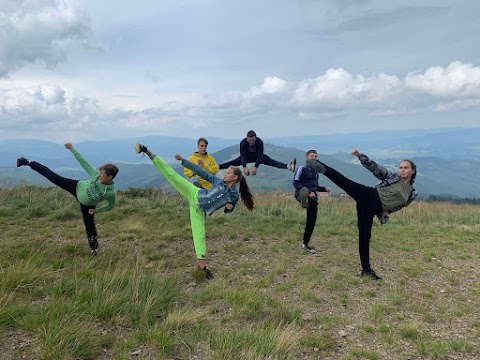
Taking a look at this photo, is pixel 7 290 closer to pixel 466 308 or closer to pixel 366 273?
pixel 366 273

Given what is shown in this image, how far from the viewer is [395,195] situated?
21.2ft

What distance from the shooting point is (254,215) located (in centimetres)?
1231

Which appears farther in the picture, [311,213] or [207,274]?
[311,213]

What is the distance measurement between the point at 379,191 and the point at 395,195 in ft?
1.03

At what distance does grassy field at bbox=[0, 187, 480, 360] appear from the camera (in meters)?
3.84

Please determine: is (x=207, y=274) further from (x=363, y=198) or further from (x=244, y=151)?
(x=244, y=151)

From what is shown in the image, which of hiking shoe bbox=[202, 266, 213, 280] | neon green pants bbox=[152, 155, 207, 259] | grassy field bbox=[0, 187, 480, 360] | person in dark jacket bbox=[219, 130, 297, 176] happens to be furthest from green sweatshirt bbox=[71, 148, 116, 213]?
person in dark jacket bbox=[219, 130, 297, 176]

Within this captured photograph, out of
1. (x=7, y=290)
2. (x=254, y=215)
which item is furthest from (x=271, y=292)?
(x=254, y=215)

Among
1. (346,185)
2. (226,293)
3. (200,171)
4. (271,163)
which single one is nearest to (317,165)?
(346,185)

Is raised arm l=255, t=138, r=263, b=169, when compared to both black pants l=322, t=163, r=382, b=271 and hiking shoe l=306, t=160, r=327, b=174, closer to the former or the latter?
hiking shoe l=306, t=160, r=327, b=174

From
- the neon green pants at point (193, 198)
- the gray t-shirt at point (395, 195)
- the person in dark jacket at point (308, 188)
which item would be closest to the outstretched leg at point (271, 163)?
the person in dark jacket at point (308, 188)

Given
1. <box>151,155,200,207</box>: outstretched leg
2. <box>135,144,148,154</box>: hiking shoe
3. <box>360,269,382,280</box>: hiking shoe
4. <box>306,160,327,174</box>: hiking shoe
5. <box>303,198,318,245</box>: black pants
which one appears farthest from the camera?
<box>303,198,318,245</box>: black pants

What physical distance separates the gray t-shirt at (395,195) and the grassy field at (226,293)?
1.62 metres

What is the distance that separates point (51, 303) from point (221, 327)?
7.13 feet
